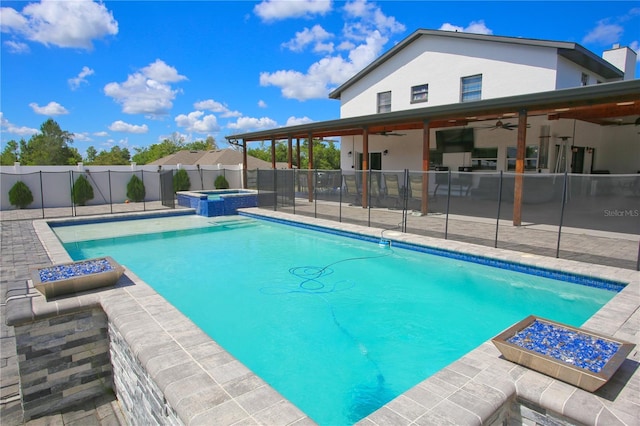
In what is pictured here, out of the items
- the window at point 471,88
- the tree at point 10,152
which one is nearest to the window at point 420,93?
the window at point 471,88

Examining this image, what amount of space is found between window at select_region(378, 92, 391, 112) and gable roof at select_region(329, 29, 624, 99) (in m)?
1.36

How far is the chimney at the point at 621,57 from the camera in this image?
15.6 metres

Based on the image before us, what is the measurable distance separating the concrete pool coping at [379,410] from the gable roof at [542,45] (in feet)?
36.1

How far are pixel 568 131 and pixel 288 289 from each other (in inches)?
496

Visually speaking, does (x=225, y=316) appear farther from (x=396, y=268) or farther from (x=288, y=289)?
(x=396, y=268)

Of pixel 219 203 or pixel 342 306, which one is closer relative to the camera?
pixel 342 306

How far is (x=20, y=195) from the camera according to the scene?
46.5ft

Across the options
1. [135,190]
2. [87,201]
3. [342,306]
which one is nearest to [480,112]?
[342,306]

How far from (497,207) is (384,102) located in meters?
8.25

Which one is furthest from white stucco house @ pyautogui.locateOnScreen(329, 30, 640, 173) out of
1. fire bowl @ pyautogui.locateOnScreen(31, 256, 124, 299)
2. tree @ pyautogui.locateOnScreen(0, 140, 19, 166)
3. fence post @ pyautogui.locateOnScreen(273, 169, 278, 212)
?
tree @ pyautogui.locateOnScreen(0, 140, 19, 166)

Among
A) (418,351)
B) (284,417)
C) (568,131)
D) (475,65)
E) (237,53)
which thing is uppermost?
(237,53)

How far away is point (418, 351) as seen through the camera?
14.6 feet

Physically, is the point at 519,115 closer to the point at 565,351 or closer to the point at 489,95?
the point at 489,95

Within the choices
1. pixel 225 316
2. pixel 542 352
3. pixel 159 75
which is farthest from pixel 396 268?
pixel 159 75
